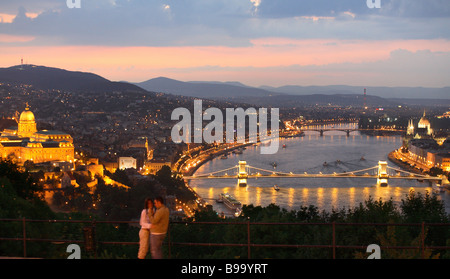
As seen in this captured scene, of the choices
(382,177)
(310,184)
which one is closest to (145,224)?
(310,184)

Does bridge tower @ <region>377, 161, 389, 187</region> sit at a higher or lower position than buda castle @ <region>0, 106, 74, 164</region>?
lower

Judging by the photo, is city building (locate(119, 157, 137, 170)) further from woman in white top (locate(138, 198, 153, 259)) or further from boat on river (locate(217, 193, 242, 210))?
woman in white top (locate(138, 198, 153, 259))

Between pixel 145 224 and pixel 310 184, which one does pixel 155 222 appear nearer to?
pixel 145 224

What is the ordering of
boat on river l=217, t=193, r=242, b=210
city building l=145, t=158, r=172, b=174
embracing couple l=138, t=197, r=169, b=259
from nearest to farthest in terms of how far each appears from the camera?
embracing couple l=138, t=197, r=169, b=259 < boat on river l=217, t=193, r=242, b=210 < city building l=145, t=158, r=172, b=174

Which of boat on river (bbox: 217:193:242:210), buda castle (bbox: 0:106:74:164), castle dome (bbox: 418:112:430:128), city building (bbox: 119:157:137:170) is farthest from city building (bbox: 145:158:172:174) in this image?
castle dome (bbox: 418:112:430:128)

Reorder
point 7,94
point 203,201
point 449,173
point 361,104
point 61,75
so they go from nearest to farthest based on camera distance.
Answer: point 203,201 → point 449,173 → point 7,94 → point 61,75 → point 361,104

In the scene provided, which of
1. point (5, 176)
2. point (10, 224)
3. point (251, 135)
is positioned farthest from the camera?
point (251, 135)

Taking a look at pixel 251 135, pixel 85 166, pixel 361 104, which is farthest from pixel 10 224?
pixel 361 104

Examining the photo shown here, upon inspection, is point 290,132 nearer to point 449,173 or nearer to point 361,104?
point 449,173
